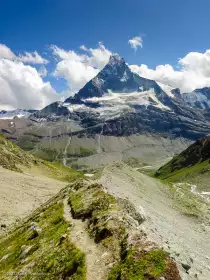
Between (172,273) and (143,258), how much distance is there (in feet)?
7.71

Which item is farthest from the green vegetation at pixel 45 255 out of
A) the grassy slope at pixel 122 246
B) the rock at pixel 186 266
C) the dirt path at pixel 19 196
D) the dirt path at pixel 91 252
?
the dirt path at pixel 19 196

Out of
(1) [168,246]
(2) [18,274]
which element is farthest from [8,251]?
(1) [168,246]

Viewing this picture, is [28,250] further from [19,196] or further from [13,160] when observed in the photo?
[13,160]

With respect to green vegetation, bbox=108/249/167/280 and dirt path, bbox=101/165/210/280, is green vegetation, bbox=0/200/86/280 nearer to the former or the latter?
green vegetation, bbox=108/249/167/280

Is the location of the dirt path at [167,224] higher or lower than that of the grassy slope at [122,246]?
lower

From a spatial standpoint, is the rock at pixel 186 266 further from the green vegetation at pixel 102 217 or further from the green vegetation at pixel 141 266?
the green vegetation at pixel 102 217

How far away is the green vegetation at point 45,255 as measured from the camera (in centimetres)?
2680

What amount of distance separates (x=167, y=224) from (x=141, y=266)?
31.0m

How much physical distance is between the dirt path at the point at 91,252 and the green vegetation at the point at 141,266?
1.33m

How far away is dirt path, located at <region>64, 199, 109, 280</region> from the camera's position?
24625mm

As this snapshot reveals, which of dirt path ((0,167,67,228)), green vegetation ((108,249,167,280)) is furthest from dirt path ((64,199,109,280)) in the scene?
dirt path ((0,167,67,228))

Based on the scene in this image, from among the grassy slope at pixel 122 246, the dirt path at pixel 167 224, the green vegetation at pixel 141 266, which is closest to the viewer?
the green vegetation at pixel 141 266

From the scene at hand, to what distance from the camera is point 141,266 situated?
72.2ft

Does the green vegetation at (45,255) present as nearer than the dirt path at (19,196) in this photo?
Yes
